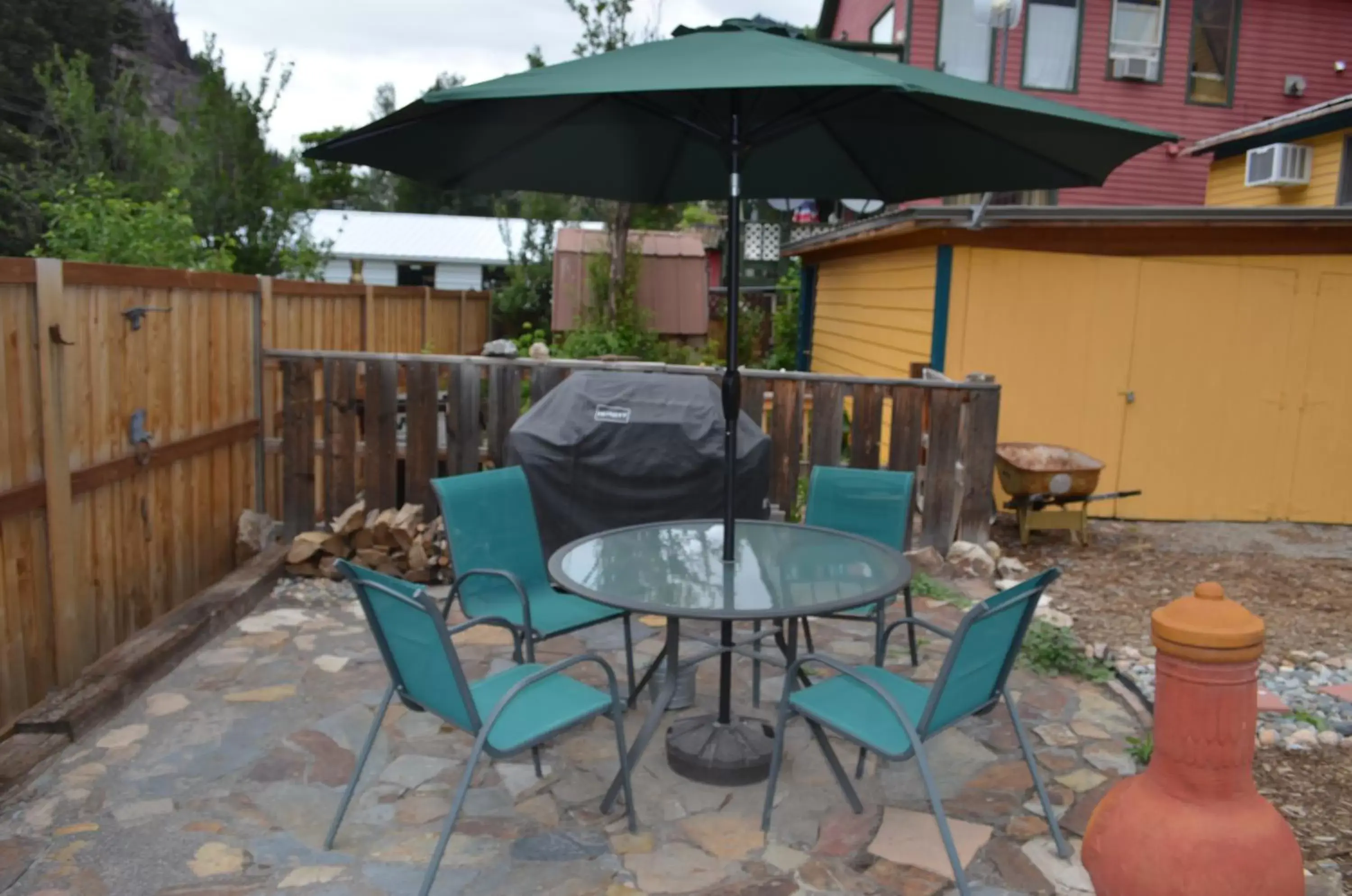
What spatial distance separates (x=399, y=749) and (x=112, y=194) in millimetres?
8889

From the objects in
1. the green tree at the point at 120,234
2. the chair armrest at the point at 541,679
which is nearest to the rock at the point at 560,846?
the chair armrest at the point at 541,679

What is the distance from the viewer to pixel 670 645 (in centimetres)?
346

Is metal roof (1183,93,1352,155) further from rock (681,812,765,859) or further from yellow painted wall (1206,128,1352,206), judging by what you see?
rock (681,812,765,859)

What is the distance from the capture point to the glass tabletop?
3.11 m

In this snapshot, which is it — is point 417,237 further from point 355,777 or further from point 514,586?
point 355,777

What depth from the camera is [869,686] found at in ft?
9.18

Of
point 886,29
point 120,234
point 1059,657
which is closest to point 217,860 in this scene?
point 1059,657

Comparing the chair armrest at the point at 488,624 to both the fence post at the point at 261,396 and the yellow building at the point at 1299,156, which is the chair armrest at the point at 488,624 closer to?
the fence post at the point at 261,396

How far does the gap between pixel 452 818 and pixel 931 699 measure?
1316 mm

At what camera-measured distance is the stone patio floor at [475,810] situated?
9.39 feet

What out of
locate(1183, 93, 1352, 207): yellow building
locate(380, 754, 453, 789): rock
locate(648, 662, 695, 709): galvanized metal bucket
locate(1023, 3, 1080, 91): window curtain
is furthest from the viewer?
locate(1023, 3, 1080, 91): window curtain

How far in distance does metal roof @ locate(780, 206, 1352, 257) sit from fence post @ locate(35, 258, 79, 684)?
18.2 feet

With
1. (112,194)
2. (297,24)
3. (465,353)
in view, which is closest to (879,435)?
(112,194)

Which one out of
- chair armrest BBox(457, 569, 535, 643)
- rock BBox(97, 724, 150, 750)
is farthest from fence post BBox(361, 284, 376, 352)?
chair armrest BBox(457, 569, 535, 643)
